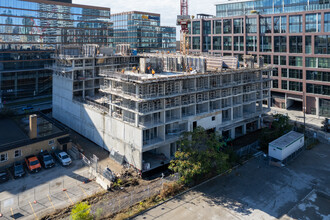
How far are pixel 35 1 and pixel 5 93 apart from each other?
35.4 m

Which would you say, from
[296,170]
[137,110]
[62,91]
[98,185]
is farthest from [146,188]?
[62,91]

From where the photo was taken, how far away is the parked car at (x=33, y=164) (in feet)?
150

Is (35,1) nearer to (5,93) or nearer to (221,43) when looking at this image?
(5,93)

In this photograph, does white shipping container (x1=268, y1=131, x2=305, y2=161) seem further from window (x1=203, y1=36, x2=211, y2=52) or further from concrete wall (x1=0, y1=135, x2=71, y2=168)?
window (x1=203, y1=36, x2=211, y2=52)

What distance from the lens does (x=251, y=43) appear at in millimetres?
95938

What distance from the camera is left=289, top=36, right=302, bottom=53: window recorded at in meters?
82.4

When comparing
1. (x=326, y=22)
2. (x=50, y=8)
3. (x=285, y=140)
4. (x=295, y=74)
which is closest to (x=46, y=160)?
(x=285, y=140)

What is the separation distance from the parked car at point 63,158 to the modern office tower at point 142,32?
100 metres

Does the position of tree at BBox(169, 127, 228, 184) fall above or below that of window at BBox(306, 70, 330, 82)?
below

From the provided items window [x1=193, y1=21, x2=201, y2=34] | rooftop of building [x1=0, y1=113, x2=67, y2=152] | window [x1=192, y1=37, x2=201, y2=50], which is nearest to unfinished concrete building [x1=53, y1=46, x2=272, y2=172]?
rooftop of building [x1=0, y1=113, x2=67, y2=152]

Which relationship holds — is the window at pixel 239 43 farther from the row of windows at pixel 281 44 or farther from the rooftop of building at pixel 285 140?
the rooftop of building at pixel 285 140

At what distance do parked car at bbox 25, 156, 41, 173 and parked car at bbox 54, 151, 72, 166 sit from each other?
12.1 feet

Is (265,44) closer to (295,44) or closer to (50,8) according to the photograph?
(295,44)

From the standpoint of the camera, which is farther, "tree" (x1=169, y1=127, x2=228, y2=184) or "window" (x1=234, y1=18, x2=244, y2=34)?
"window" (x1=234, y1=18, x2=244, y2=34)
